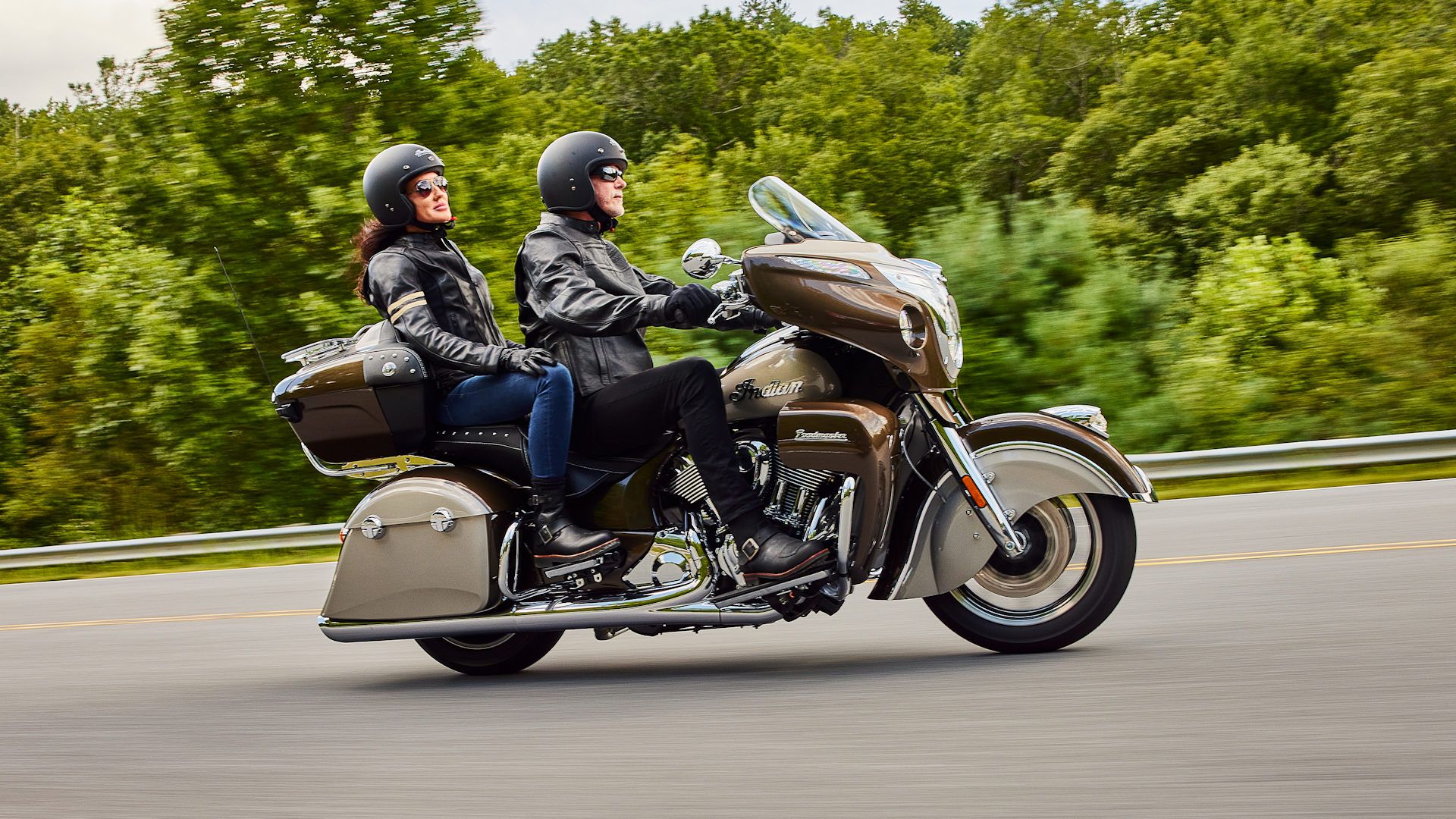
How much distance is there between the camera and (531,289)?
5.42 meters

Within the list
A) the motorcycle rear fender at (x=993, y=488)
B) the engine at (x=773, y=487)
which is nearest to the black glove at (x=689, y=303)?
the engine at (x=773, y=487)

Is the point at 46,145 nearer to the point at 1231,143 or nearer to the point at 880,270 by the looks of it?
the point at 1231,143

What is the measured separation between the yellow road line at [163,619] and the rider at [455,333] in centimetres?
315

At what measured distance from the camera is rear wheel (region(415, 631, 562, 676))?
5.91 m

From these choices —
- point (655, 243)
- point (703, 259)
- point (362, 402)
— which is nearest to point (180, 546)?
point (655, 243)

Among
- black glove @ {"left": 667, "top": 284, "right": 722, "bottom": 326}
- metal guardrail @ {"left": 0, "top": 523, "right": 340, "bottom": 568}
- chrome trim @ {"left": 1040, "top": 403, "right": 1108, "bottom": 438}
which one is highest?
black glove @ {"left": 667, "top": 284, "right": 722, "bottom": 326}

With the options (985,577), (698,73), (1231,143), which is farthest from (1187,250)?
(985,577)

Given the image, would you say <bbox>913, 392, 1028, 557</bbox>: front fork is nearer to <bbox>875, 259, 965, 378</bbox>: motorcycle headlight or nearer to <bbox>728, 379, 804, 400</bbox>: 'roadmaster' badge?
<bbox>875, 259, 965, 378</bbox>: motorcycle headlight

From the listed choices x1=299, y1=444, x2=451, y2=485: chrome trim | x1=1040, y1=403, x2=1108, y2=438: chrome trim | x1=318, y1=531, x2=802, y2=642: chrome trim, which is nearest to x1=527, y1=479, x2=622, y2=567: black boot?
x1=318, y1=531, x2=802, y2=642: chrome trim

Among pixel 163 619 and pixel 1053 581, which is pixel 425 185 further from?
pixel 163 619

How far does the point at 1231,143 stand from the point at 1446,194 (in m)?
8.94

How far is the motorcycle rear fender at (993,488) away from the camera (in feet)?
16.0

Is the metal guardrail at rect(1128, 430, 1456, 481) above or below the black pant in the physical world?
below

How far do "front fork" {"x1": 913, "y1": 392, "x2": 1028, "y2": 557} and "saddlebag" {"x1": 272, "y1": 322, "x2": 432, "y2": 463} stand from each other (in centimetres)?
197
